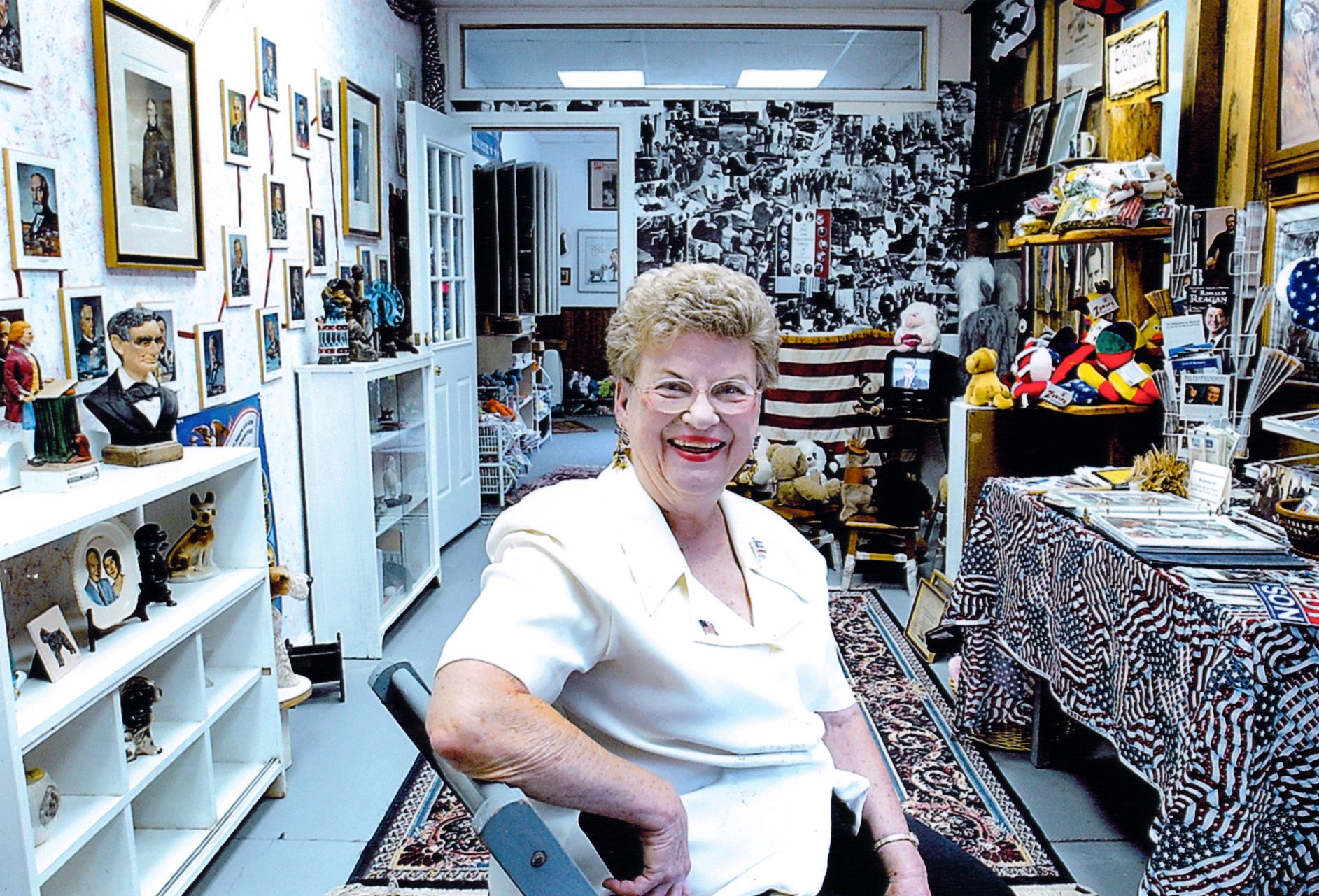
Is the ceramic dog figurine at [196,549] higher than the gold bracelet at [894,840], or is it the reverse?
the ceramic dog figurine at [196,549]

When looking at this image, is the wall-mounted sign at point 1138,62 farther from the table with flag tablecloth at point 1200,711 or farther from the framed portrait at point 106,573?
the framed portrait at point 106,573

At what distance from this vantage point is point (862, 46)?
5434 millimetres

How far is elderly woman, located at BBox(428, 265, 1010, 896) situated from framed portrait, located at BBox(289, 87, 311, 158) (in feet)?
8.48

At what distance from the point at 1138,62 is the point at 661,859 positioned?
9.46 ft

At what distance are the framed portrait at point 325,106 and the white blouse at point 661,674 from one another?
2.94 m

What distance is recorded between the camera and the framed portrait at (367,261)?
4082 millimetres

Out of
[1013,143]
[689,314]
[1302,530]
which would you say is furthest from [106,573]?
[1013,143]

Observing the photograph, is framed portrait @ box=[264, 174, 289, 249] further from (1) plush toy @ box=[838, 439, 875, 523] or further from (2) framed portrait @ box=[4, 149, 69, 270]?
(1) plush toy @ box=[838, 439, 875, 523]

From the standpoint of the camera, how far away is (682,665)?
3.62 ft

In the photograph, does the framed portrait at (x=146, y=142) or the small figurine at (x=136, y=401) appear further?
the framed portrait at (x=146, y=142)

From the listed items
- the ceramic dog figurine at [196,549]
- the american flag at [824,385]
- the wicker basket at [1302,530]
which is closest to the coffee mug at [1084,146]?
the american flag at [824,385]

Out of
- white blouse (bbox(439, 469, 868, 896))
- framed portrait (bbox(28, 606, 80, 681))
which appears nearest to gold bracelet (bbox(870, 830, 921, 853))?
white blouse (bbox(439, 469, 868, 896))

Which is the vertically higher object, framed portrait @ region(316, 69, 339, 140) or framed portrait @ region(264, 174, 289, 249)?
framed portrait @ region(316, 69, 339, 140)

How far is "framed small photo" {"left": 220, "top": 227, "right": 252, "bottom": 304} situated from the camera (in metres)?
2.92
